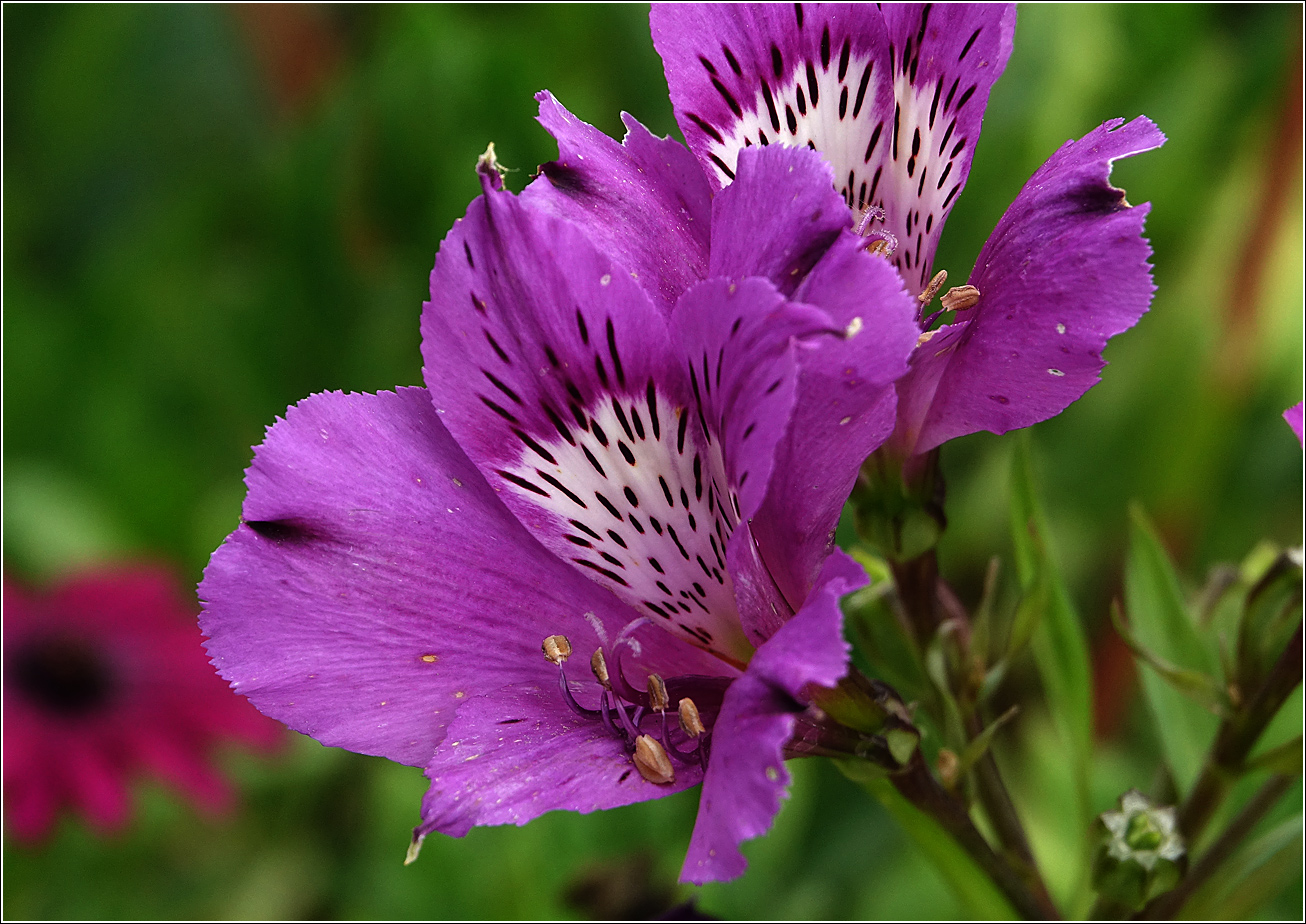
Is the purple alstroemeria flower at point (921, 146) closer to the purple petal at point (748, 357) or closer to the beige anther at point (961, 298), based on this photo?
the beige anther at point (961, 298)

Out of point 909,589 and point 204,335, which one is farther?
point 204,335

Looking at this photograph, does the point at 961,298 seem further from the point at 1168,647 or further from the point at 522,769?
the point at 1168,647

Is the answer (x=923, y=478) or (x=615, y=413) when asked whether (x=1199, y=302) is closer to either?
(x=923, y=478)

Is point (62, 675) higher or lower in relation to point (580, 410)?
lower

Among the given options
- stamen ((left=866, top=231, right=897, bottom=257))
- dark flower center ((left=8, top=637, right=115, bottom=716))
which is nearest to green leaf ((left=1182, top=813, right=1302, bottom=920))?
stamen ((left=866, top=231, right=897, bottom=257))

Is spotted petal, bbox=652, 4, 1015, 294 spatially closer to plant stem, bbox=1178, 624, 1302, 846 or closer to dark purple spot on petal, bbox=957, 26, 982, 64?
dark purple spot on petal, bbox=957, 26, 982, 64

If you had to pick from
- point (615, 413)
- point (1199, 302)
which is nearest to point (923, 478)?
point (615, 413)

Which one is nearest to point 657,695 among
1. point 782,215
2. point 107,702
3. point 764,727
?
point 764,727
